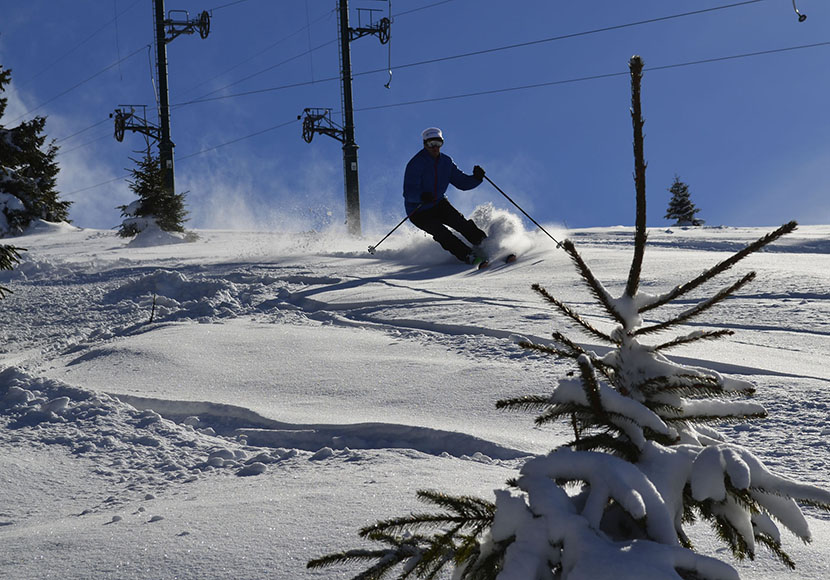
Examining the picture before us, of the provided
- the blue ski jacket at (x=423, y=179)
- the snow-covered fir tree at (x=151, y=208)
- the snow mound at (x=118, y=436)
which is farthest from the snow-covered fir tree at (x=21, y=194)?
the snow mound at (x=118, y=436)

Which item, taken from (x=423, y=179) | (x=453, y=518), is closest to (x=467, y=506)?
(x=453, y=518)

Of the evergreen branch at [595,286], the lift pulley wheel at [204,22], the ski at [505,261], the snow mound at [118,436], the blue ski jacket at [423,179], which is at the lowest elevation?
the snow mound at [118,436]

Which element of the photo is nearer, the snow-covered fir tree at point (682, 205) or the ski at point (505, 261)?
the ski at point (505, 261)

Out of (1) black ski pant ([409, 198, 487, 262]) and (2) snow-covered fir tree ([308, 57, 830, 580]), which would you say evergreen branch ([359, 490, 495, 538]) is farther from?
(1) black ski pant ([409, 198, 487, 262])

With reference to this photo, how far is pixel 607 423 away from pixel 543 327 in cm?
389

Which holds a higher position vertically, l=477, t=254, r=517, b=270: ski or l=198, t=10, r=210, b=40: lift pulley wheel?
l=198, t=10, r=210, b=40: lift pulley wheel

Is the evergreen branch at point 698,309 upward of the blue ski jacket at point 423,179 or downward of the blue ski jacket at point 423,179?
downward

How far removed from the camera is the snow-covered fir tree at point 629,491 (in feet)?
3.10

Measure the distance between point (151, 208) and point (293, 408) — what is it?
62.8 feet

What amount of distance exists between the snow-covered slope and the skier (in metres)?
1.92

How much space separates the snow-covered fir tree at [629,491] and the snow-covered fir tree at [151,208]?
68.6 feet

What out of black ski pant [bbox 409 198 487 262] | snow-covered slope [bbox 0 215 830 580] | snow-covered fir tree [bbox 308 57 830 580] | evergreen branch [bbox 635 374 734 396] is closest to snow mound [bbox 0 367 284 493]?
snow-covered slope [bbox 0 215 830 580]

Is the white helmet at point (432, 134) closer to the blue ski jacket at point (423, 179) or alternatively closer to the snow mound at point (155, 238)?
the blue ski jacket at point (423, 179)

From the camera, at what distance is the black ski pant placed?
9.60m
